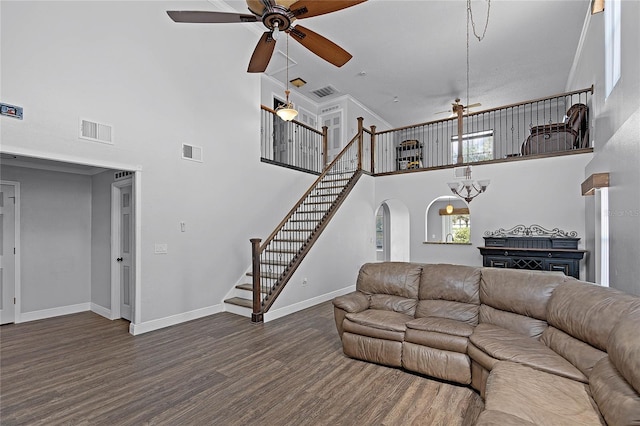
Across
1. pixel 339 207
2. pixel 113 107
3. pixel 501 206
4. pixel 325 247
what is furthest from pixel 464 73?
pixel 113 107

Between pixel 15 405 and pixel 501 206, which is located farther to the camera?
pixel 501 206

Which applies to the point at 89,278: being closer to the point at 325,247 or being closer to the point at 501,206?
the point at 325,247

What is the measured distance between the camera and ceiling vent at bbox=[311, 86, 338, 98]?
8.55 metres

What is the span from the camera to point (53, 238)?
518 cm

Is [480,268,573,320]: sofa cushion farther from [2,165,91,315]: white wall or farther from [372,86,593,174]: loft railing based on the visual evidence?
[2,165,91,315]: white wall

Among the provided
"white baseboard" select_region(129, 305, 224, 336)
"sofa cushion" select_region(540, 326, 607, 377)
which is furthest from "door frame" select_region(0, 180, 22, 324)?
"sofa cushion" select_region(540, 326, 607, 377)

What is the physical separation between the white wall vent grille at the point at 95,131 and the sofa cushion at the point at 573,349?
16.7ft

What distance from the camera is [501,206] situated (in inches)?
250

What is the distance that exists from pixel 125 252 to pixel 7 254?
1636mm

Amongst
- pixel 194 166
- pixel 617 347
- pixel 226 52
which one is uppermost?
pixel 226 52

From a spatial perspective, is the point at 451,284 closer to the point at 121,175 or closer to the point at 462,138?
the point at 462,138

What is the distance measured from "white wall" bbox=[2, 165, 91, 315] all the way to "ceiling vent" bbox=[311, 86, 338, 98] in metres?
5.77

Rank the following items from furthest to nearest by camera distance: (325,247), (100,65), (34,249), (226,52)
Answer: (325,247)
(226,52)
(34,249)
(100,65)

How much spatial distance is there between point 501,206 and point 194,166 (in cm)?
577
